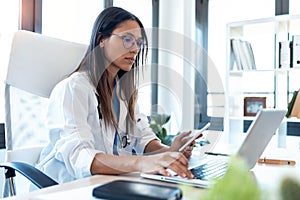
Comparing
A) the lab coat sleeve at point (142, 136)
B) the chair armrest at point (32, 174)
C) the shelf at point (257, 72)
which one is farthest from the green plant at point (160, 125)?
the chair armrest at point (32, 174)

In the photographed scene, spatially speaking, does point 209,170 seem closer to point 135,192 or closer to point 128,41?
point 135,192

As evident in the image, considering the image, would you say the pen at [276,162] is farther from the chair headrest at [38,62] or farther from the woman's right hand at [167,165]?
the chair headrest at [38,62]

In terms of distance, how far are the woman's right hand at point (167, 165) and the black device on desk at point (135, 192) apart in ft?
0.84

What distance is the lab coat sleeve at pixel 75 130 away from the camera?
1075 mm

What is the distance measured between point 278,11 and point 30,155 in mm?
2662

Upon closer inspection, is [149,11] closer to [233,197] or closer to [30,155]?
[30,155]

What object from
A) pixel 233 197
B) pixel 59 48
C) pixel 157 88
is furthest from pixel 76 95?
pixel 157 88

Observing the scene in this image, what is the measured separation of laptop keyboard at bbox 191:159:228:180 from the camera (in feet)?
2.98

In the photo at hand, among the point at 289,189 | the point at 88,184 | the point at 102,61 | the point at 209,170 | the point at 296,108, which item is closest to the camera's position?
the point at 289,189

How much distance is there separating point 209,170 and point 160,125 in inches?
76.7

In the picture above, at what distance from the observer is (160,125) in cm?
294

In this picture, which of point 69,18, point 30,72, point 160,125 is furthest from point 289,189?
point 160,125

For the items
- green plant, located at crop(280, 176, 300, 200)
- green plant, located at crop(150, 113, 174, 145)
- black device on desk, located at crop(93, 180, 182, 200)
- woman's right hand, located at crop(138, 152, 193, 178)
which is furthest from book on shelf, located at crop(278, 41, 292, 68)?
green plant, located at crop(280, 176, 300, 200)

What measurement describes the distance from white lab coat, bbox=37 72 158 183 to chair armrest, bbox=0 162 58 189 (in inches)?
4.0
